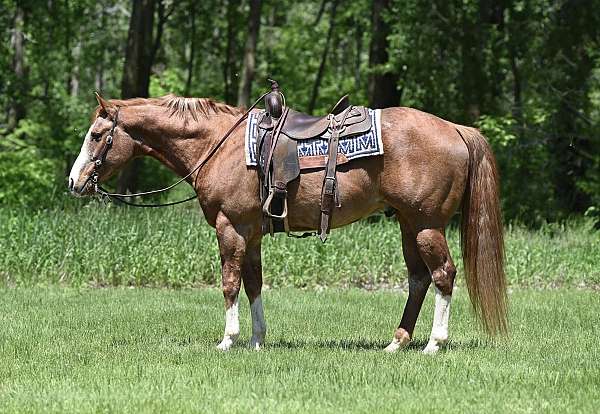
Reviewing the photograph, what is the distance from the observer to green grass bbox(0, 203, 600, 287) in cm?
1427

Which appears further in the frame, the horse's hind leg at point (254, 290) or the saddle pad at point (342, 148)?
the horse's hind leg at point (254, 290)

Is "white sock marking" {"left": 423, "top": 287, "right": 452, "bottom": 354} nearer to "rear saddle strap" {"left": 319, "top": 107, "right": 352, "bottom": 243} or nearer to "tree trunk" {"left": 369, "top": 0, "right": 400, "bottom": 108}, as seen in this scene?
"rear saddle strap" {"left": 319, "top": 107, "right": 352, "bottom": 243}

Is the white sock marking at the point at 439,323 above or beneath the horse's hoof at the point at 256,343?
above

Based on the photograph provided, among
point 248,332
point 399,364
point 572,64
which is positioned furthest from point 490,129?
point 399,364

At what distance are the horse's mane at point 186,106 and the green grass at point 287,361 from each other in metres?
2.04

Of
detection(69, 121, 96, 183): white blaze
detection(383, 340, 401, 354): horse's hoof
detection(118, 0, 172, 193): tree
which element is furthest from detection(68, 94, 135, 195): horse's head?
detection(118, 0, 172, 193): tree

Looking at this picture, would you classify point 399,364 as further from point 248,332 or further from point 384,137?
point 248,332

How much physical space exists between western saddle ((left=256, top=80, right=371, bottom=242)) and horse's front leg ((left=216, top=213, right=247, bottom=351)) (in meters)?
0.27

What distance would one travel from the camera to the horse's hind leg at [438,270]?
8680 mm

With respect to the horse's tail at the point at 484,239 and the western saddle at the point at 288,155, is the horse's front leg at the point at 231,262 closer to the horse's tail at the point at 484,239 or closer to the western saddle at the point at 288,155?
the western saddle at the point at 288,155

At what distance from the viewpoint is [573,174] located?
75.7 feet

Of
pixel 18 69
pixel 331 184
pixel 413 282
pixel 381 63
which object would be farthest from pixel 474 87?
pixel 18 69

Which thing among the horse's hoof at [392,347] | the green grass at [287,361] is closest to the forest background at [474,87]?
the green grass at [287,361]

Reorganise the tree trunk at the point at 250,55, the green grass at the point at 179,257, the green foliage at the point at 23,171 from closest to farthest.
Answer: the green grass at the point at 179,257 → the tree trunk at the point at 250,55 → the green foliage at the point at 23,171
